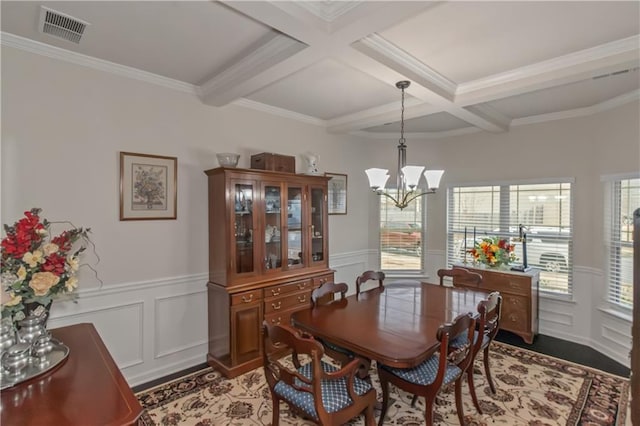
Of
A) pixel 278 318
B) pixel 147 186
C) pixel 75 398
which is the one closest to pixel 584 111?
pixel 278 318

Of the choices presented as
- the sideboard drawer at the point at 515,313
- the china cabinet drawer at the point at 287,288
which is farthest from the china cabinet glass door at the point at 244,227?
the sideboard drawer at the point at 515,313

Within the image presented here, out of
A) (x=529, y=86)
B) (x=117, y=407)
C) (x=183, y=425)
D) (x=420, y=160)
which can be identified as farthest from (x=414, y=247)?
(x=117, y=407)

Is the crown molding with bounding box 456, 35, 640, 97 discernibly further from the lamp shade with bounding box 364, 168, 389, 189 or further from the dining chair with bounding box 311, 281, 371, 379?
the dining chair with bounding box 311, 281, 371, 379

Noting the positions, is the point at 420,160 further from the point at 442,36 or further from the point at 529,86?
the point at 442,36

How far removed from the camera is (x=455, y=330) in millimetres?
2047

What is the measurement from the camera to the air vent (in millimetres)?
2080

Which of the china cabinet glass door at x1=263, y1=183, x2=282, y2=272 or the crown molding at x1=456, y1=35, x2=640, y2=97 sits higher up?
the crown molding at x1=456, y1=35, x2=640, y2=97

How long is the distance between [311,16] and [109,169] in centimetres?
208

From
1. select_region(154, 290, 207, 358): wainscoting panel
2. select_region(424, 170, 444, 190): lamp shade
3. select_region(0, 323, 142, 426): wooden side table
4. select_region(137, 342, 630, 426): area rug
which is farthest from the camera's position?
select_region(154, 290, 207, 358): wainscoting panel

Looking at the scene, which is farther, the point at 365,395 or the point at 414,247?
the point at 414,247

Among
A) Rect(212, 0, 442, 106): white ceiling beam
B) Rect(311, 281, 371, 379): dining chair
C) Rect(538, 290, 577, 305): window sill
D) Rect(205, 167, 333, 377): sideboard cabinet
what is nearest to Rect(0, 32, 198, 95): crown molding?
Rect(212, 0, 442, 106): white ceiling beam

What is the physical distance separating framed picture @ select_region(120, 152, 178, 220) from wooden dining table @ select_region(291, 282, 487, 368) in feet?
5.34

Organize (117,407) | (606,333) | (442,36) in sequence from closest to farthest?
1. (117,407)
2. (442,36)
3. (606,333)

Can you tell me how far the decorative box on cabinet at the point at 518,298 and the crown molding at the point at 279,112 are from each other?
275cm
